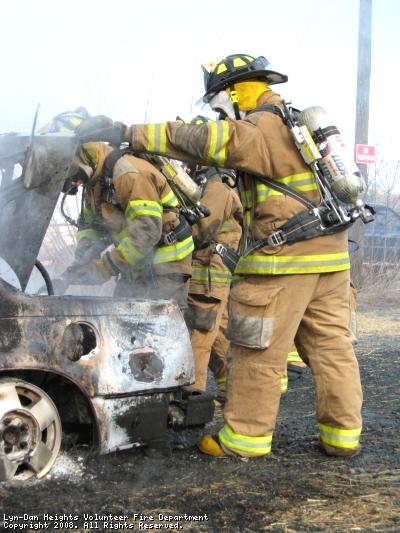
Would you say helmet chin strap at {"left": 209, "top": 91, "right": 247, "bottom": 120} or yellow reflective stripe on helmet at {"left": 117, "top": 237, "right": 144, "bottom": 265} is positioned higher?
helmet chin strap at {"left": 209, "top": 91, "right": 247, "bottom": 120}

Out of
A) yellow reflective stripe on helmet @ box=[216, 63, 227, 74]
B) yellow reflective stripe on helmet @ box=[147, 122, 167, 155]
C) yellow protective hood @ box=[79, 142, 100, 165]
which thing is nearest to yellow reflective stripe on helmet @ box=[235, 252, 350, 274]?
yellow reflective stripe on helmet @ box=[147, 122, 167, 155]

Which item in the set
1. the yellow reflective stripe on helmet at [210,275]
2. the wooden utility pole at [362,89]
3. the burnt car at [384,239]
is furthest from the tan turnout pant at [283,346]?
the burnt car at [384,239]

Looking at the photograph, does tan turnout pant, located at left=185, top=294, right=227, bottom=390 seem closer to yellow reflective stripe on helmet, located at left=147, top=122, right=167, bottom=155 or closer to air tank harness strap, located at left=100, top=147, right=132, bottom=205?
air tank harness strap, located at left=100, top=147, right=132, bottom=205

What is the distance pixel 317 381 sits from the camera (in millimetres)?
3479

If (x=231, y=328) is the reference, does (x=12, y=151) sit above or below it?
above

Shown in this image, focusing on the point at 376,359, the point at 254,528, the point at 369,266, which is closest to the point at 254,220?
the point at 254,528

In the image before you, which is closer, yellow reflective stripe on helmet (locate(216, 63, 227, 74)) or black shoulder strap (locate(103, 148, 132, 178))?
yellow reflective stripe on helmet (locate(216, 63, 227, 74))


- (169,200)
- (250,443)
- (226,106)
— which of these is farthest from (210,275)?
(250,443)

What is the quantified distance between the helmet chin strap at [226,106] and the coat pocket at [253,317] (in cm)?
91

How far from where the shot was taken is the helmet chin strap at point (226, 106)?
3.68 m

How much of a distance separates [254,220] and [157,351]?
89 centimetres

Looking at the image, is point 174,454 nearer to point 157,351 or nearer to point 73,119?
point 157,351

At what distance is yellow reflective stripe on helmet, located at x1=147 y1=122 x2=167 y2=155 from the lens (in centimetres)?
326

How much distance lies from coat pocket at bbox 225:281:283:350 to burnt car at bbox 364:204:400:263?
8365 mm
